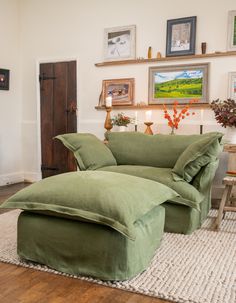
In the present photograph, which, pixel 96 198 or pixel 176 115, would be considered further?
pixel 176 115

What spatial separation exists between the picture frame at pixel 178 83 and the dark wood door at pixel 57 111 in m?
1.27

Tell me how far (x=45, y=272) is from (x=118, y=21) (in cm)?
361

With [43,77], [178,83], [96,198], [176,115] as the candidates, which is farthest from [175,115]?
[96,198]

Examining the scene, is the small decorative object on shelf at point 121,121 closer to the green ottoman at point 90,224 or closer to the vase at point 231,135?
the vase at point 231,135

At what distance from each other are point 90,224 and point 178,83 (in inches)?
108

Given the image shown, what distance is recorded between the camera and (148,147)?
143 inches

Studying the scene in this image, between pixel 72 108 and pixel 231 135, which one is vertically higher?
pixel 72 108

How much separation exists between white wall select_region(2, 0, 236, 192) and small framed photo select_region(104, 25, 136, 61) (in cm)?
8

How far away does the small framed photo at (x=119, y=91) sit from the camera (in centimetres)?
463

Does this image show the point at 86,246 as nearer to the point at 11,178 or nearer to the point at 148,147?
the point at 148,147

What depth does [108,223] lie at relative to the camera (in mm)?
1930

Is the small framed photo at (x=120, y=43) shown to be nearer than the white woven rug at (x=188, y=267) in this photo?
No

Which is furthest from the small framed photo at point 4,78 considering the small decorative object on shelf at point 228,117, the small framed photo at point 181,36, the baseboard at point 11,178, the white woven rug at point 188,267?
the small decorative object on shelf at point 228,117

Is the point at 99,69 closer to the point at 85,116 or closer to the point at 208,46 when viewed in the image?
the point at 85,116
